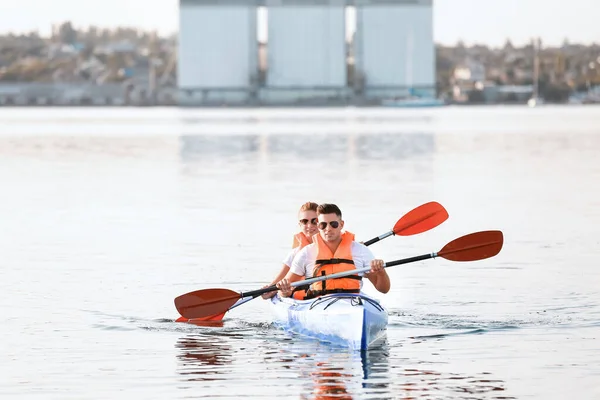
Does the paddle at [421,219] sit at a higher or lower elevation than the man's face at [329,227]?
lower

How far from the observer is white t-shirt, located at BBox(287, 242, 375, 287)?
11.9 meters

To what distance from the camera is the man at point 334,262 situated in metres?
11.8

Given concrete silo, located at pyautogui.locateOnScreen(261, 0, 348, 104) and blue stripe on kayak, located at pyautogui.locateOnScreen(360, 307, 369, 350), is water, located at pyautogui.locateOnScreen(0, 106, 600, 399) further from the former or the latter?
concrete silo, located at pyautogui.locateOnScreen(261, 0, 348, 104)

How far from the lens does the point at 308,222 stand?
12312 millimetres

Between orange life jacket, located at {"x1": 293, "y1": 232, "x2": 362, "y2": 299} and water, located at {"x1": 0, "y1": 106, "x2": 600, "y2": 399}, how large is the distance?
483mm

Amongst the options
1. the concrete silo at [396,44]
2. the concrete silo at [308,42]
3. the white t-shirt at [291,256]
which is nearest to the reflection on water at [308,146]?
the white t-shirt at [291,256]

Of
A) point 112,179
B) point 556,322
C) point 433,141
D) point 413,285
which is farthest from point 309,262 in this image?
point 433,141

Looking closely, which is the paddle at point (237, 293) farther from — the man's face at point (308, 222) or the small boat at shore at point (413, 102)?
the small boat at shore at point (413, 102)

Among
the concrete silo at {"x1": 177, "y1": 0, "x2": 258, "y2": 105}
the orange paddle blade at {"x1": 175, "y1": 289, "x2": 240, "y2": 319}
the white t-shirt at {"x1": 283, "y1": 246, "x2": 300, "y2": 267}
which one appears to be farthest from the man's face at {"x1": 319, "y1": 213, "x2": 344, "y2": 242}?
the concrete silo at {"x1": 177, "y1": 0, "x2": 258, "y2": 105}

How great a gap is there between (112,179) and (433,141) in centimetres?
2615

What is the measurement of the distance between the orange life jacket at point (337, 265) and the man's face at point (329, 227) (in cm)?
14

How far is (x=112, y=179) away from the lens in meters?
34.6

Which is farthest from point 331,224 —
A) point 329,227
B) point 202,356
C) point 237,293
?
point 237,293

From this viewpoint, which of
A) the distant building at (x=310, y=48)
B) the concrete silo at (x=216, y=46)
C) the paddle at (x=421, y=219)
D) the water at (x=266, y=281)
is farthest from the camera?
the concrete silo at (x=216, y=46)
